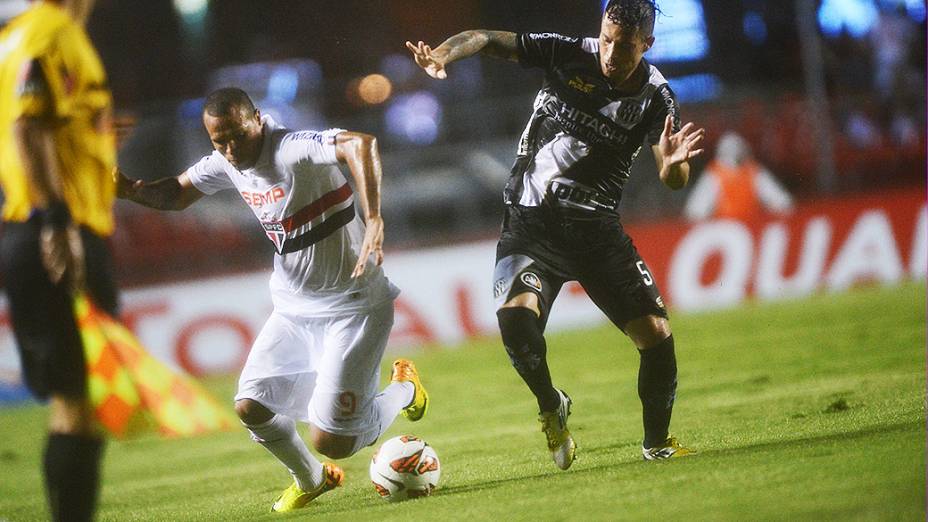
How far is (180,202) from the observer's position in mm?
6961

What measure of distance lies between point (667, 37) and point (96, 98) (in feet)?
31.1

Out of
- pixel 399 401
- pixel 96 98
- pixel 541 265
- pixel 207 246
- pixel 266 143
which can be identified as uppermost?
pixel 96 98

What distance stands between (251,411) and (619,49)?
8.78 ft

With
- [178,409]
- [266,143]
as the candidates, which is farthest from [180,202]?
[178,409]

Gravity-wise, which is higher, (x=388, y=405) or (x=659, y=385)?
(x=659, y=385)

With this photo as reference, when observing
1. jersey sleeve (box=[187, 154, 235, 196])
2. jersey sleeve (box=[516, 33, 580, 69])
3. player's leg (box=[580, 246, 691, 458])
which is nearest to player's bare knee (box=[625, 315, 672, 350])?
player's leg (box=[580, 246, 691, 458])

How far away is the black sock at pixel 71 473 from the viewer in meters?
4.83

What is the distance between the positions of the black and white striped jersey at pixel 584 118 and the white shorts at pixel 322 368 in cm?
117

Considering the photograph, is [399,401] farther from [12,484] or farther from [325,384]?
[12,484]

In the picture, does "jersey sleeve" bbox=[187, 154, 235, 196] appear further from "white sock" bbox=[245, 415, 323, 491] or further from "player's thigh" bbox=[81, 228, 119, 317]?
"player's thigh" bbox=[81, 228, 119, 317]

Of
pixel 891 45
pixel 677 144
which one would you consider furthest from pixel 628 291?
pixel 891 45

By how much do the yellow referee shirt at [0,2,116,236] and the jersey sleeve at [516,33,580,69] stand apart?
98.9 inches

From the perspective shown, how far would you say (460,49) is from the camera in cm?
645

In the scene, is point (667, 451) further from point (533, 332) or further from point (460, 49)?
point (460, 49)
